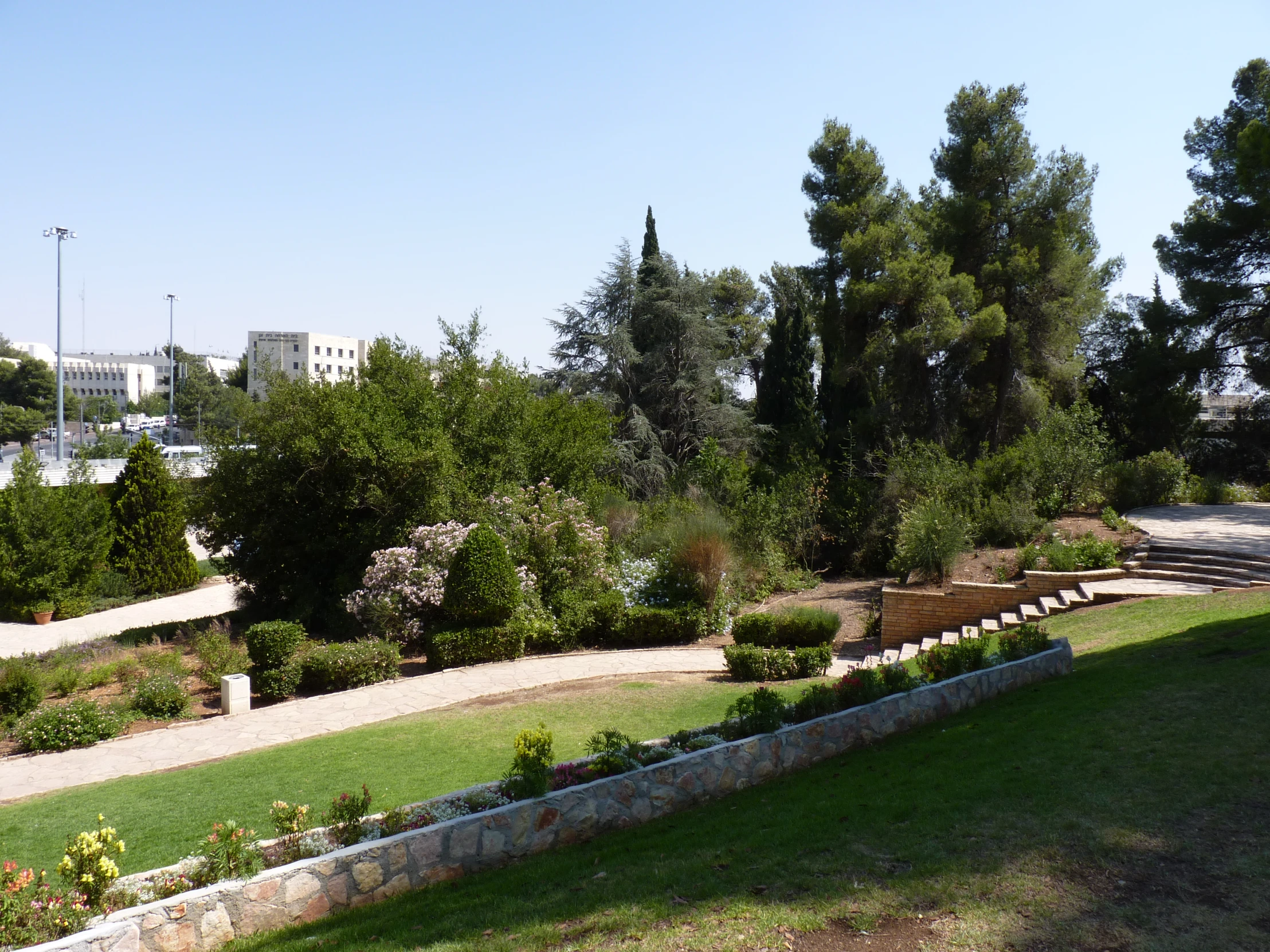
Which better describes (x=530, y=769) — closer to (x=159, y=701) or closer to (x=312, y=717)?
(x=312, y=717)

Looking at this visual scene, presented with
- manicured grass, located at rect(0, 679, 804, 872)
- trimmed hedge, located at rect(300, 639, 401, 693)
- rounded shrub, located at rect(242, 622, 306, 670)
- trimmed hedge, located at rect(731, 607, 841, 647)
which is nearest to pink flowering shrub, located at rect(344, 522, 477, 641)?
trimmed hedge, located at rect(300, 639, 401, 693)

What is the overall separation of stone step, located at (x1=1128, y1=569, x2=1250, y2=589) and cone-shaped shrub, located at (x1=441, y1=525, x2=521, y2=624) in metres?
9.50

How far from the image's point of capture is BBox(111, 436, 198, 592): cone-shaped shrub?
20891 millimetres

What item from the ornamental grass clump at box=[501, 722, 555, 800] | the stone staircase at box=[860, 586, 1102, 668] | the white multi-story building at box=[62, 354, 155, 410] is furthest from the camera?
the white multi-story building at box=[62, 354, 155, 410]

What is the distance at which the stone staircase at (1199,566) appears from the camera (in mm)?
11867

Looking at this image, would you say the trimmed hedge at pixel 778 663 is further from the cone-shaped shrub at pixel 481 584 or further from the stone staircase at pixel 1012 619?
the cone-shaped shrub at pixel 481 584

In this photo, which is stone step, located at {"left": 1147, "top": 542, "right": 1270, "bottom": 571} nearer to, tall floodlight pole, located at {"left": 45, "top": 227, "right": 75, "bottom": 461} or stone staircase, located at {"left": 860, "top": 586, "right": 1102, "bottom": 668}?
stone staircase, located at {"left": 860, "top": 586, "right": 1102, "bottom": 668}

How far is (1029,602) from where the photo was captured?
12211 mm

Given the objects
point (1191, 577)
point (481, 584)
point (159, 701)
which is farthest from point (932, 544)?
point (159, 701)

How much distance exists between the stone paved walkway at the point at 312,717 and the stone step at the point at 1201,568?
19.0 ft

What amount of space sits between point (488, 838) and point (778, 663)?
19.0ft

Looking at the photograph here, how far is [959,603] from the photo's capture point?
12.3 metres

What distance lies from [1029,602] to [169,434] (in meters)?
61.4

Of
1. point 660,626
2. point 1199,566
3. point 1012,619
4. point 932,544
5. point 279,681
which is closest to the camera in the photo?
point 279,681
